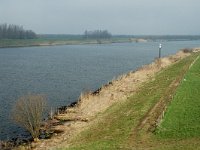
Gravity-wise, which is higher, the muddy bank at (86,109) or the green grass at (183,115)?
the green grass at (183,115)

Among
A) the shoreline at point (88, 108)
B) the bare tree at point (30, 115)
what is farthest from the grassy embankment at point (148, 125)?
the bare tree at point (30, 115)

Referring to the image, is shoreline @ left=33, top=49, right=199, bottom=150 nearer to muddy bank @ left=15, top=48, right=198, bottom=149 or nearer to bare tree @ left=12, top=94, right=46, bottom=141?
muddy bank @ left=15, top=48, right=198, bottom=149

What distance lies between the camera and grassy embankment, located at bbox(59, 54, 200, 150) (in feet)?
77.7

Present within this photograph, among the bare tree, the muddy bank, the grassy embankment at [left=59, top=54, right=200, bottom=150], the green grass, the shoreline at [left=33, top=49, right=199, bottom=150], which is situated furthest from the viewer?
the bare tree

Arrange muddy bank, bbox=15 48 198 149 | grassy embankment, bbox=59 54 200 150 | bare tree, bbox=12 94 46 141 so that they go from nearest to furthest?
grassy embankment, bbox=59 54 200 150
muddy bank, bbox=15 48 198 149
bare tree, bbox=12 94 46 141

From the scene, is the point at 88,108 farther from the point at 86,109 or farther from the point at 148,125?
the point at 148,125

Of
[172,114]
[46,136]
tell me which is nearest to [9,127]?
[46,136]

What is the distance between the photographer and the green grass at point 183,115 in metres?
24.6

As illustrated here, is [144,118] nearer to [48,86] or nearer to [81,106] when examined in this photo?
[81,106]

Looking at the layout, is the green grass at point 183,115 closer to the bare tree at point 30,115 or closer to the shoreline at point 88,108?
the shoreline at point 88,108

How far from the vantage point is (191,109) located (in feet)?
95.5

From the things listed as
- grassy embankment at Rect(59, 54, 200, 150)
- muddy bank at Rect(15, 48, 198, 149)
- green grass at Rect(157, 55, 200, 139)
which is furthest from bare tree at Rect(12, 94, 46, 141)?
green grass at Rect(157, 55, 200, 139)

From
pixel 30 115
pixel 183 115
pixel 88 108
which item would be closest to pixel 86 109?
pixel 88 108

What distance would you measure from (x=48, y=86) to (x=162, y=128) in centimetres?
2997
